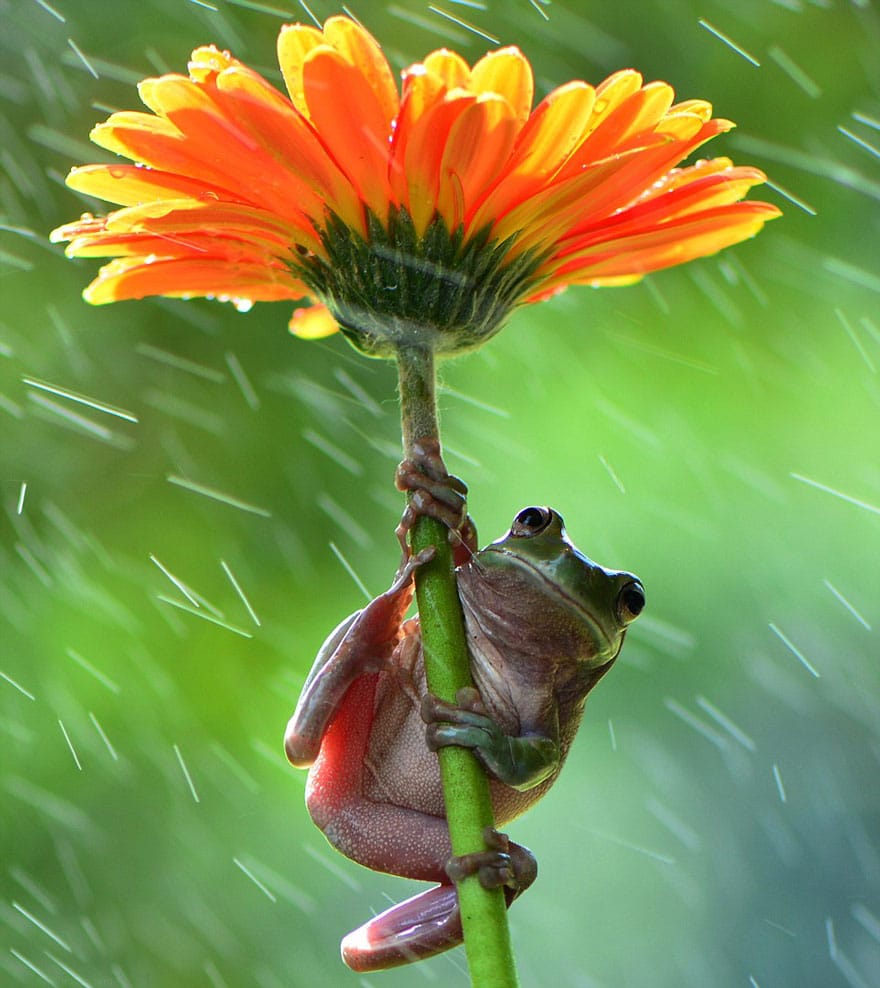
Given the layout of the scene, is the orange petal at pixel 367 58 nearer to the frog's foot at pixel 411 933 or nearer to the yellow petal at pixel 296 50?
the yellow petal at pixel 296 50

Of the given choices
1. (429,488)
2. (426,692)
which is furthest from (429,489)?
(426,692)

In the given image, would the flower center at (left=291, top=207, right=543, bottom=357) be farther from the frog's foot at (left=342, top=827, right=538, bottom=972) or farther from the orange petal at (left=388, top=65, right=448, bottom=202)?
the frog's foot at (left=342, top=827, right=538, bottom=972)

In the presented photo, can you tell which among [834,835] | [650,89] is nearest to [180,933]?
[834,835]

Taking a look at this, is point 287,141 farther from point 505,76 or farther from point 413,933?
point 413,933

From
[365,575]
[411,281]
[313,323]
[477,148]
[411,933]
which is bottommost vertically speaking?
[365,575]

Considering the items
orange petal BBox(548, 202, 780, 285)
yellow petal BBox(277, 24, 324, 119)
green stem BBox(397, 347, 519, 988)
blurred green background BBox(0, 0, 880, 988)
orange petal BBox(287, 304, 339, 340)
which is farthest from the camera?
blurred green background BBox(0, 0, 880, 988)

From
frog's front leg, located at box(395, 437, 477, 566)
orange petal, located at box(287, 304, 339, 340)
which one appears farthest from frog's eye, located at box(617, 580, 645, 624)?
orange petal, located at box(287, 304, 339, 340)

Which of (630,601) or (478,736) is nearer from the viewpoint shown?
(478,736)
